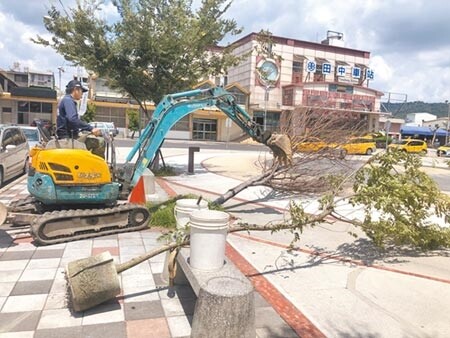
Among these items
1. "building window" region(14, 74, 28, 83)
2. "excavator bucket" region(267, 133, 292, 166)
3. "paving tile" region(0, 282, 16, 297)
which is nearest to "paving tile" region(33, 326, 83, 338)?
"paving tile" region(0, 282, 16, 297)

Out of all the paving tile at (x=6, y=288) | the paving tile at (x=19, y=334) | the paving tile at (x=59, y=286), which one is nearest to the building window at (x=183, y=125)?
the paving tile at (x=59, y=286)

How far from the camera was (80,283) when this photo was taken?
12.7 ft

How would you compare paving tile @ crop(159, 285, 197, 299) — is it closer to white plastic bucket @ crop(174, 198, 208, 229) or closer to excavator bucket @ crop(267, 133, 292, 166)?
white plastic bucket @ crop(174, 198, 208, 229)

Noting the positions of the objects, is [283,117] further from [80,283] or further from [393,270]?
[80,283]

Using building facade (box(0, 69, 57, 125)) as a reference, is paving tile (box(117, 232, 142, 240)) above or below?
below

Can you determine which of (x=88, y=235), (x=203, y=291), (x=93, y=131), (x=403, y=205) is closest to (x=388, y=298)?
(x=403, y=205)

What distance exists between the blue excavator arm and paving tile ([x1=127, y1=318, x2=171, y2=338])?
4.69 m

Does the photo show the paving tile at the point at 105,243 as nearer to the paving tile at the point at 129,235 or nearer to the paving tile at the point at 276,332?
the paving tile at the point at 129,235

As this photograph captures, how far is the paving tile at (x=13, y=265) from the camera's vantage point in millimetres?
5082

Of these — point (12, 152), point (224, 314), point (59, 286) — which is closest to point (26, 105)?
point (12, 152)

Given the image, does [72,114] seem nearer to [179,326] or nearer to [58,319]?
[58,319]

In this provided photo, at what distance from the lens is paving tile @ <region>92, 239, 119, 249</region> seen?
6.08 m

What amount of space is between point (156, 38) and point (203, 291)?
37.6 ft

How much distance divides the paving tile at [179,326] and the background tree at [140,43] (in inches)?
423
